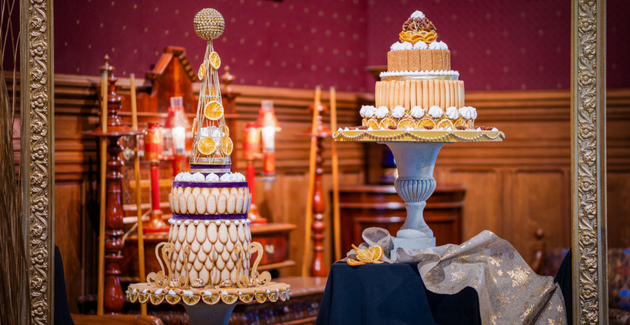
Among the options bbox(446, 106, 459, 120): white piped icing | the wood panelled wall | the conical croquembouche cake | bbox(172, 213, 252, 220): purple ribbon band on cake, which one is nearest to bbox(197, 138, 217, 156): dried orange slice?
the conical croquembouche cake

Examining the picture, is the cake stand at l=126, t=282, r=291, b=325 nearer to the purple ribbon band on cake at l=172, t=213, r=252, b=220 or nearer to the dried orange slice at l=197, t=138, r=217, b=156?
the purple ribbon band on cake at l=172, t=213, r=252, b=220

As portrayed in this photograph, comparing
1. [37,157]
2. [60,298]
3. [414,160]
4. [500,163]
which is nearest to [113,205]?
[60,298]

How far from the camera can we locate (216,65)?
3.60 meters

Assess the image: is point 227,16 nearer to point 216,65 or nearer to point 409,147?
point 216,65

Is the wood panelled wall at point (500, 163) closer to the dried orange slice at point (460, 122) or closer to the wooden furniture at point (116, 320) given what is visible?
the wooden furniture at point (116, 320)

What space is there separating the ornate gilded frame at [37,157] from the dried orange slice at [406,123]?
59.4 inches

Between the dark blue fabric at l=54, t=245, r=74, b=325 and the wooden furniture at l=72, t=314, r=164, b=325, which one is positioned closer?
the dark blue fabric at l=54, t=245, r=74, b=325

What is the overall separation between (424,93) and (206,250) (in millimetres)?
1155

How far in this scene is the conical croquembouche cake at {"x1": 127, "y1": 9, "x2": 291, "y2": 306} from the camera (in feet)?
11.3

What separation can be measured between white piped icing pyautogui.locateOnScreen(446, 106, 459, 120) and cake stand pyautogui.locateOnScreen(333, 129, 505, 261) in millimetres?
75

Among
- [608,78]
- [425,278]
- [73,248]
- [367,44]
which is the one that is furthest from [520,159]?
[73,248]

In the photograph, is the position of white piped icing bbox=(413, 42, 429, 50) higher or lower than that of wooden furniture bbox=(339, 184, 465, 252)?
higher

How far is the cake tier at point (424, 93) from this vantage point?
140 inches

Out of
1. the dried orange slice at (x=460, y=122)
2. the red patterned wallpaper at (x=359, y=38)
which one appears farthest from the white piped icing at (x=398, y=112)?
the red patterned wallpaper at (x=359, y=38)
